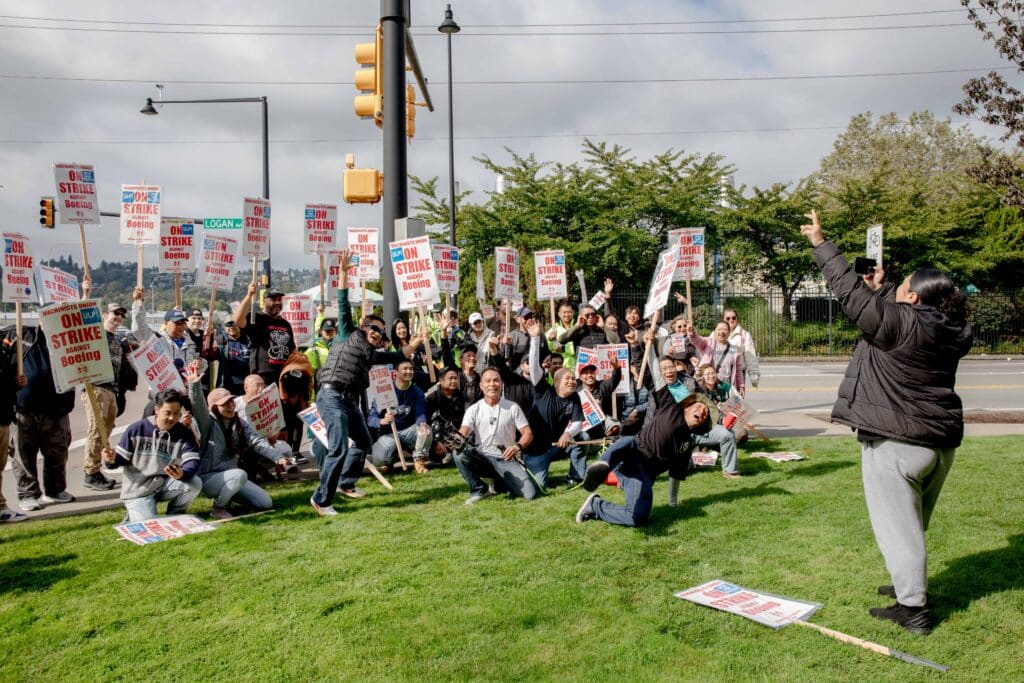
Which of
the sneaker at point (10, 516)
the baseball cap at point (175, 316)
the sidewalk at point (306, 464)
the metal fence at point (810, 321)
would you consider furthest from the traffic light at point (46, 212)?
the metal fence at point (810, 321)

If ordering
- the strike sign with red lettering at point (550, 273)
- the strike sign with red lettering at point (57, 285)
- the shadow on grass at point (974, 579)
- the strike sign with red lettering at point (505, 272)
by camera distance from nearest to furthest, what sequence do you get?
the shadow on grass at point (974, 579)
the strike sign with red lettering at point (57, 285)
the strike sign with red lettering at point (505, 272)
the strike sign with red lettering at point (550, 273)

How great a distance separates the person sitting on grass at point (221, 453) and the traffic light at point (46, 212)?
14771mm

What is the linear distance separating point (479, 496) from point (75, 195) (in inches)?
220

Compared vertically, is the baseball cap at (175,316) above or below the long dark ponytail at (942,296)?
below

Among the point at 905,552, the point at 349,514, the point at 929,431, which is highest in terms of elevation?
the point at 929,431

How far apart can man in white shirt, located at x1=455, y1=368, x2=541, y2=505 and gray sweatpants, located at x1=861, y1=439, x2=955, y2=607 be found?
3.95 metres

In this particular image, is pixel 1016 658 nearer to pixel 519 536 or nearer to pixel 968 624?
pixel 968 624

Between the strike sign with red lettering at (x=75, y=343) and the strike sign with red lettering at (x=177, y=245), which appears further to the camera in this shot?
the strike sign with red lettering at (x=177, y=245)

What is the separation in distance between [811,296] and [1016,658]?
1201 inches

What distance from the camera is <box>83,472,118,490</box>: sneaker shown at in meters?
8.85

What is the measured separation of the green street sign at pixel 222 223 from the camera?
1885 centimetres

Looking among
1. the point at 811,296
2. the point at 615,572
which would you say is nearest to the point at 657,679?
the point at 615,572

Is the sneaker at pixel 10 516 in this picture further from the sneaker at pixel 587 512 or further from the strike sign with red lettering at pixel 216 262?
the sneaker at pixel 587 512

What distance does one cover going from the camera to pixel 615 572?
571 centimetres
